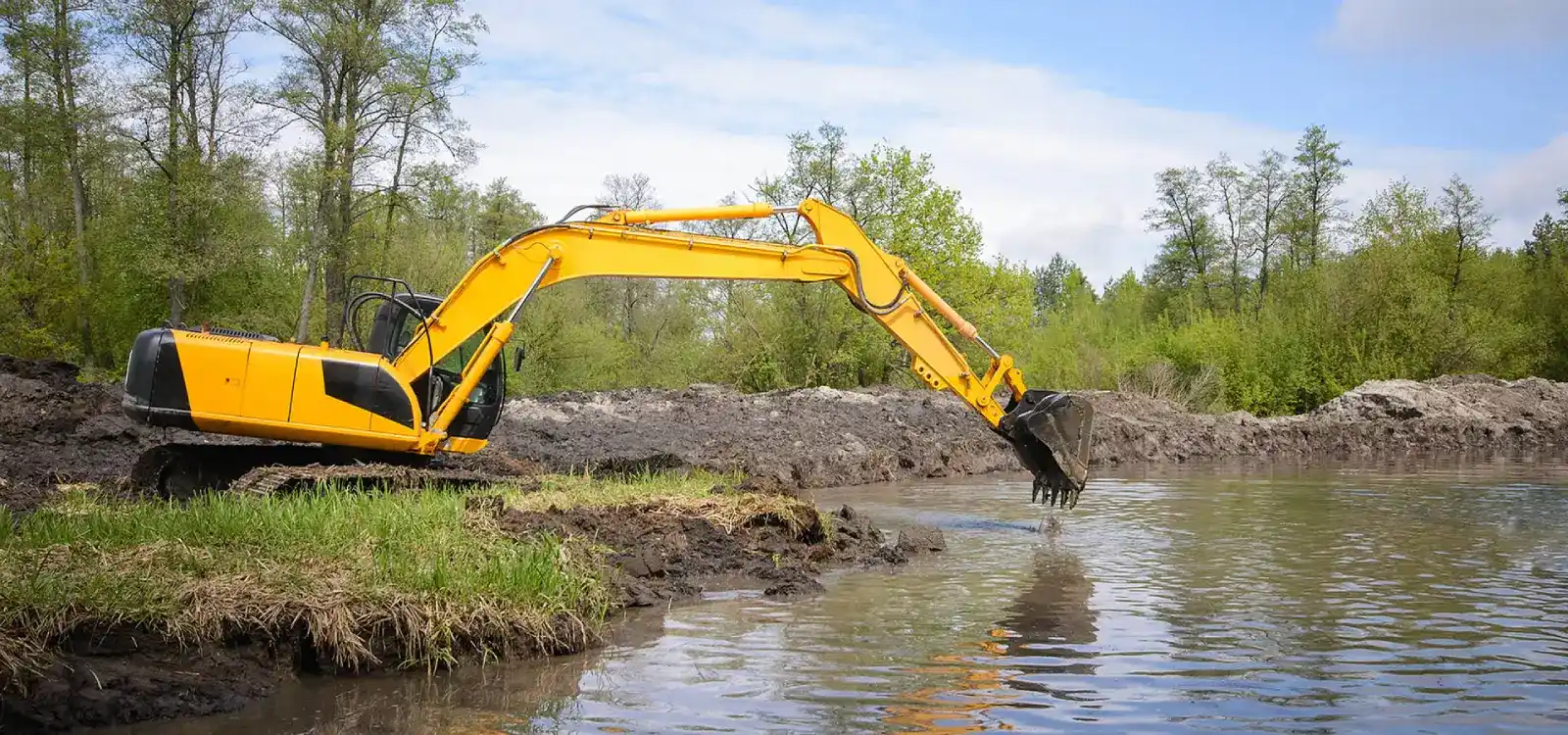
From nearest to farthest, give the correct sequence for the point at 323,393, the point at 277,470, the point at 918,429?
the point at 277,470 → the point at 323,393 → the point at 918,429

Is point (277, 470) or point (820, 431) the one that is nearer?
point (277, 470)

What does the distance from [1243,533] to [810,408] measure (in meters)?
11.3

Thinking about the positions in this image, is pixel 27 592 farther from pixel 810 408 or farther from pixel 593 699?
pixel 810 408

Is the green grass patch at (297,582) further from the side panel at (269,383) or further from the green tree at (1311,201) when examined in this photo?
the green tree at (1311,201)

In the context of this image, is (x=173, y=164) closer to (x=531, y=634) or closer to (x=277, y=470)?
(x=277, y=470)

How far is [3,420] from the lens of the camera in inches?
575

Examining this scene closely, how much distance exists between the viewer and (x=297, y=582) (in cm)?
667

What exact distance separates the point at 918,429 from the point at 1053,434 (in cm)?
995

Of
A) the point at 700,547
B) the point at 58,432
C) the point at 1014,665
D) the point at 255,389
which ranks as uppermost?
the point at 255,389

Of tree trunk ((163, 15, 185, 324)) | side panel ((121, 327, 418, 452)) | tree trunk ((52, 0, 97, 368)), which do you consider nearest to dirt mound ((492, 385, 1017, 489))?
side panel ((121, 327, 418, 452))

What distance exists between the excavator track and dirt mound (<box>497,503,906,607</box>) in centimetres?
171

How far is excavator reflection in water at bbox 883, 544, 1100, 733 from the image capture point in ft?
18.7

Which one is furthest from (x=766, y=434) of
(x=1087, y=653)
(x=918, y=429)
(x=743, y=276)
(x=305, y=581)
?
(x=305, y=581)

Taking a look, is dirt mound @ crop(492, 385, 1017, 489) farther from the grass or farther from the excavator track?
the grass
